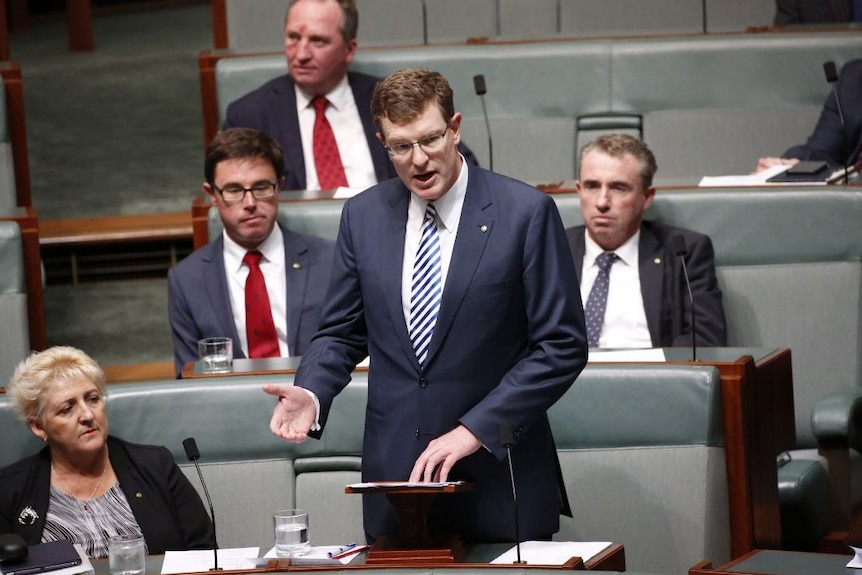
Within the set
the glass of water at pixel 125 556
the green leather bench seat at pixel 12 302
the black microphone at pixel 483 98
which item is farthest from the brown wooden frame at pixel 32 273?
the glass of water at pixel 125 556

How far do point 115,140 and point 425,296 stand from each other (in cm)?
266

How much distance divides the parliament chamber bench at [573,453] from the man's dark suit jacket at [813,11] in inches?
59.9

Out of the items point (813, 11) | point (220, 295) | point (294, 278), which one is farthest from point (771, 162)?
point (220, 295)

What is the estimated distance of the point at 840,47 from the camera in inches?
101

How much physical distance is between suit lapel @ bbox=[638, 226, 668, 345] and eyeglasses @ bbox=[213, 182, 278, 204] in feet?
1.79

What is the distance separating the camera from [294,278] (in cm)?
199

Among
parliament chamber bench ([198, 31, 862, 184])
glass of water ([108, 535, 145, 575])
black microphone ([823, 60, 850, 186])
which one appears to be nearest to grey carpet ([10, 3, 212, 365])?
parliament chamber bench ([198, 31, 862, 184])

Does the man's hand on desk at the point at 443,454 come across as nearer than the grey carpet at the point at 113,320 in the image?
Yes

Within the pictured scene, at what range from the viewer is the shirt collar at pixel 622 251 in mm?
2006

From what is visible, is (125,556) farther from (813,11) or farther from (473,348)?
(813,11)

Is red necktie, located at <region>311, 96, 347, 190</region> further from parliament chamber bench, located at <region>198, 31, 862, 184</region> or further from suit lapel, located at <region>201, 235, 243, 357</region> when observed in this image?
suit lapel, located at <region>201, 235, 243, 357</region>

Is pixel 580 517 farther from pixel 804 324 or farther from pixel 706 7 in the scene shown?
pixel 706 7

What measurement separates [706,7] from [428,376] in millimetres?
2012

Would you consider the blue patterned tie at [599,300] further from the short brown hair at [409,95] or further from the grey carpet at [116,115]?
the grey carpet at [116,115]
